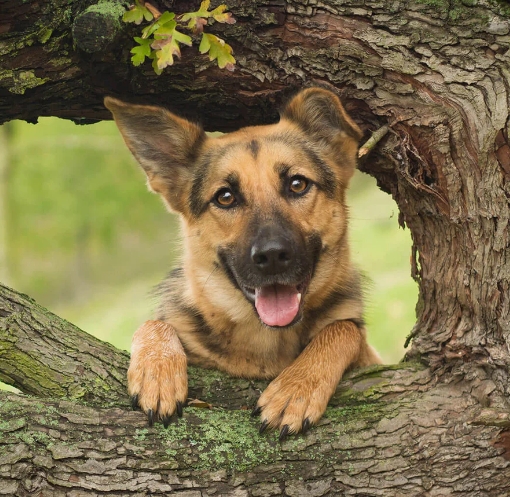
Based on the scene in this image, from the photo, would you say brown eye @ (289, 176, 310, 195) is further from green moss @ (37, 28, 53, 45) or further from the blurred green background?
the blurred green background

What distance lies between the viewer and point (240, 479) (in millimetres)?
3973

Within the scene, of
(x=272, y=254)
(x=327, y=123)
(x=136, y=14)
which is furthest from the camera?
(x=327, y=123)

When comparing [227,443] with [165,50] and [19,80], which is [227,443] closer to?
[165,50]

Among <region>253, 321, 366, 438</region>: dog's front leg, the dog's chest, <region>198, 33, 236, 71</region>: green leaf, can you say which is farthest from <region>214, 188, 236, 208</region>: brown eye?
<region>253, 321, 366, 438</region>: dog's front leg

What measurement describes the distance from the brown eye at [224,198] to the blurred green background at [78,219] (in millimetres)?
10292

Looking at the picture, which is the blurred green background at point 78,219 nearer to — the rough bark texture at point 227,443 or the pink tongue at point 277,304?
the pink tongue at point 277,304

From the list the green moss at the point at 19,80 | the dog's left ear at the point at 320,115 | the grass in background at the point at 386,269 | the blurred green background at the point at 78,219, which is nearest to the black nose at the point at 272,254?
the dog's left ear at the point at 320,115

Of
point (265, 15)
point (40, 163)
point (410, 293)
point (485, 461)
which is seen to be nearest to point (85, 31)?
point (265, 15)

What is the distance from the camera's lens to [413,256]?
17.1ft

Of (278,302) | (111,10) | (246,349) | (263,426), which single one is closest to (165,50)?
(111,10)

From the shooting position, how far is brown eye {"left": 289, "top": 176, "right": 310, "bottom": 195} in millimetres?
5207

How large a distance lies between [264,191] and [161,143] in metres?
0.93

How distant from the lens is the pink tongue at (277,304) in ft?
15.7

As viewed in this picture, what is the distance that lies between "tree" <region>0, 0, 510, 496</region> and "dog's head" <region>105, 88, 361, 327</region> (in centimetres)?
24
